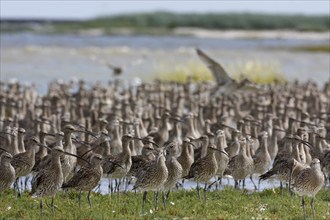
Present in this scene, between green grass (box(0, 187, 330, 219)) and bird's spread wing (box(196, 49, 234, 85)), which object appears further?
bird's spread wing (box(196, 49, 234, 85))

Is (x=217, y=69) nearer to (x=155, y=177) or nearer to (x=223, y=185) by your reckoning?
(x=223, y=185)

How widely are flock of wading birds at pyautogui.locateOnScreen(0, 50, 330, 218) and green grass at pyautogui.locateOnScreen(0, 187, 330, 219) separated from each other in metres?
0.30

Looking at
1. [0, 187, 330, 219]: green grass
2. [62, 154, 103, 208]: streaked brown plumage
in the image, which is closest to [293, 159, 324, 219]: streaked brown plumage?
[0, 187, 330, 219]: green grass

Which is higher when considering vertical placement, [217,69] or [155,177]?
[217,69]

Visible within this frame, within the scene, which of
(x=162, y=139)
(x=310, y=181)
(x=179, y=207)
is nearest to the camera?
(x=310, y=181)

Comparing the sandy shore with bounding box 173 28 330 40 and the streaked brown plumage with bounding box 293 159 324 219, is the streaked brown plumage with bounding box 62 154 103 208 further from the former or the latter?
the sandy shore with bounding box 173 28 330 40

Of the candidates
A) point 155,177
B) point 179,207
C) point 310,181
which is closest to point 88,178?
point 155,177

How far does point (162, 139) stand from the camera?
21.0m

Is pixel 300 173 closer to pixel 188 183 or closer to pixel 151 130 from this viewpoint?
pixel 188 183

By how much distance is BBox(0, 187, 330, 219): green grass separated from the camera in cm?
1417

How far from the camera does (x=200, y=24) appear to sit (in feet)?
435

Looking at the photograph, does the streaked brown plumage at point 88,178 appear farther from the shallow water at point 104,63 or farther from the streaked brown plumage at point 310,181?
the shallow water at point 104,63

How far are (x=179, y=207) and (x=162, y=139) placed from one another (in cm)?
628

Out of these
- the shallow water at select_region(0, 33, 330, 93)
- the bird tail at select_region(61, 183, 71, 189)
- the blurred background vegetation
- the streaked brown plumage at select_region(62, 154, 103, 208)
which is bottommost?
the blurred background vegetation
